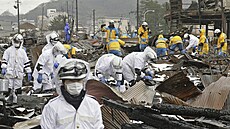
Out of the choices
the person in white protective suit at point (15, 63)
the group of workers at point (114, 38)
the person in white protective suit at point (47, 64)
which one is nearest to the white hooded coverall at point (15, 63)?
the person in white protective suit at point (15, 63)

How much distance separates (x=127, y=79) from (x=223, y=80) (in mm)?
2965

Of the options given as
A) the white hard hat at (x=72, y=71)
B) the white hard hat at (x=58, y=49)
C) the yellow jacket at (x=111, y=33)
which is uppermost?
the yellow jacket at (x=111, y=33)

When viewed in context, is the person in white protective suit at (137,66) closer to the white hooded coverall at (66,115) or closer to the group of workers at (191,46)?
the white hooded coverall at (66,115)

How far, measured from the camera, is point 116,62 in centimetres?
1113

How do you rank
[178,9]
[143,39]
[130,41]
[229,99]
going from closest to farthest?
[229,99] → [143,39] → [130,41] → [178,9]

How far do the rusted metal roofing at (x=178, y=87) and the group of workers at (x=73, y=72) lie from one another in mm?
1092

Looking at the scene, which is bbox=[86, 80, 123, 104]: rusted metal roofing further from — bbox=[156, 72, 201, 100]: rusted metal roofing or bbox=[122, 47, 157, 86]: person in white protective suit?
bbox=[122, 47, 157, 86]: person in white protective suit

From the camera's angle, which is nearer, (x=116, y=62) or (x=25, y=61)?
(x=116, y=62)

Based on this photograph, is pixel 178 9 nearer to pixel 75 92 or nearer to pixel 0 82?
pixel 0 82

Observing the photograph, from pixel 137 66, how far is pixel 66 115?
6.71 m

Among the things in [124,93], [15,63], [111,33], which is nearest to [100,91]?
[124,93]

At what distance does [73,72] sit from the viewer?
15.7 feet

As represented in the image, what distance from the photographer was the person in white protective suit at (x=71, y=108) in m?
4.65

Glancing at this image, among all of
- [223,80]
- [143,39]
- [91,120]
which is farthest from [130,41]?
[91,120]
